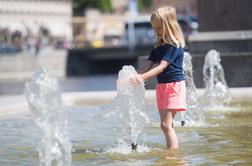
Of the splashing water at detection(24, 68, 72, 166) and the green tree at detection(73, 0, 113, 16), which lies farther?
the green tree at detection(73, 0, 113, 16)

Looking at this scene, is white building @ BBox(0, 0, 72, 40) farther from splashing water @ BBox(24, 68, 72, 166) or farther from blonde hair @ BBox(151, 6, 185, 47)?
splashing water @ BBox(24, 68, 72, 166)

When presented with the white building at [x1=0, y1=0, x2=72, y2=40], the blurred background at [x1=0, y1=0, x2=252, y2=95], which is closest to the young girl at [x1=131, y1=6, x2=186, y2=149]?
the blurred background at [x1=0, y1=0, x2=252, y2=95]

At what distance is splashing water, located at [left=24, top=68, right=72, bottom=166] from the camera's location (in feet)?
25.2

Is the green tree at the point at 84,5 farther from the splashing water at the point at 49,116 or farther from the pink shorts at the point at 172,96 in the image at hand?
the splashing water at the point at 49,116

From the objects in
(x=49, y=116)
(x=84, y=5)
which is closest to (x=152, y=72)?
(x=49, y=116)

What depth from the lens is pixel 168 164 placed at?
8.44 meters

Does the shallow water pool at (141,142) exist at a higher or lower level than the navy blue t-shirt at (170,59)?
lower

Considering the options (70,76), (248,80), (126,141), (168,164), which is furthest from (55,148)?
(70,76)

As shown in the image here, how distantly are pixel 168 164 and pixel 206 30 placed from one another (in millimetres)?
12999

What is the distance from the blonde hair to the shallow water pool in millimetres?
1001

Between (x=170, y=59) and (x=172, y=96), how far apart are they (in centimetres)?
33

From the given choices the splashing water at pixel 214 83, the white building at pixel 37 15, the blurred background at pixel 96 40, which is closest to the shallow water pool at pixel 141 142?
the splashing water at pixel 214 83

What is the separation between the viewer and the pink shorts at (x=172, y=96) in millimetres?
8938

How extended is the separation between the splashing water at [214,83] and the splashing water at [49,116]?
24.7 feet
